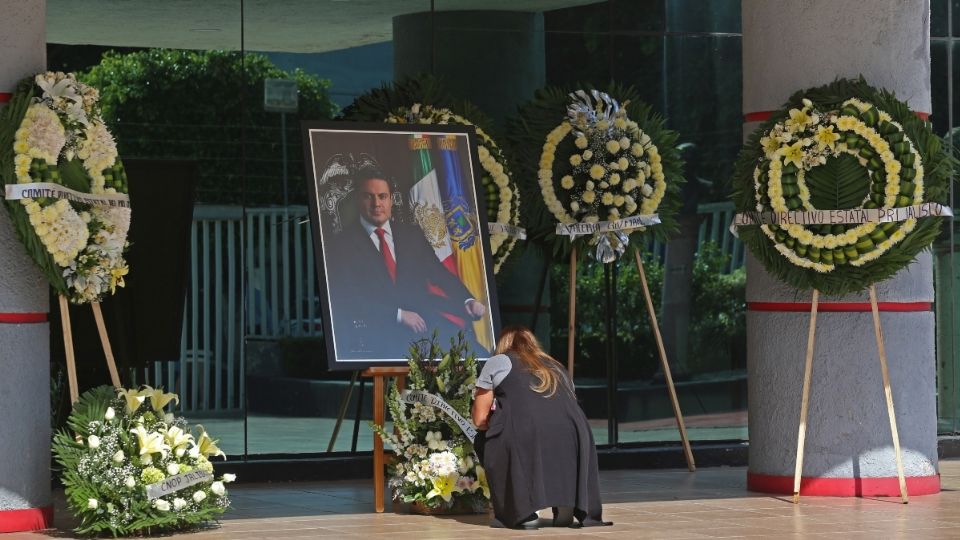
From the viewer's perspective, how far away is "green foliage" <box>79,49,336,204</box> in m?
11.4

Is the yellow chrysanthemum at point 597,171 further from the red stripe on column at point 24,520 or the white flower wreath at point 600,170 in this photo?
the red stripe on column at point 24,520

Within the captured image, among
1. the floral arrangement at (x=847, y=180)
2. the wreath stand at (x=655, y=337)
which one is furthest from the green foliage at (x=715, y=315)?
the floral arrangement at (x=847, y=180)

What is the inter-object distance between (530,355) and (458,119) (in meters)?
2.57

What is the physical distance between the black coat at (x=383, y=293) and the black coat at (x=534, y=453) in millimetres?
1002

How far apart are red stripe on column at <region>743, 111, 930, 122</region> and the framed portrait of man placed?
1.80 m

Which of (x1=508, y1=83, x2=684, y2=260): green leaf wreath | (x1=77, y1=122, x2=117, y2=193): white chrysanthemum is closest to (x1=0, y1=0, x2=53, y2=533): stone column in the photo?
(x1=77, y1=122, x2=117, y2=193): white chrysanthemum

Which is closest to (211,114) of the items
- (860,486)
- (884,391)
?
(884,391)

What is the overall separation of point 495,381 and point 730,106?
15.1 ft

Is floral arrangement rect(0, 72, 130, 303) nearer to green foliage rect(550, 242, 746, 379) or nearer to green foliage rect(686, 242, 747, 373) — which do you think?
green foliage rect(550, 242, 746, 379)

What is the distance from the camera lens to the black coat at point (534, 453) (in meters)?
9.02

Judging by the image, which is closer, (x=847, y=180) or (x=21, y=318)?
(x=21, y=318)

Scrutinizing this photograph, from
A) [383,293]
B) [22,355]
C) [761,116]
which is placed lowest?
[22,355]

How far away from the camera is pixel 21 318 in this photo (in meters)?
9.04

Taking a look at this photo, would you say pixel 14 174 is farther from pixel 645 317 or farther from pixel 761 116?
pixel 645 317
